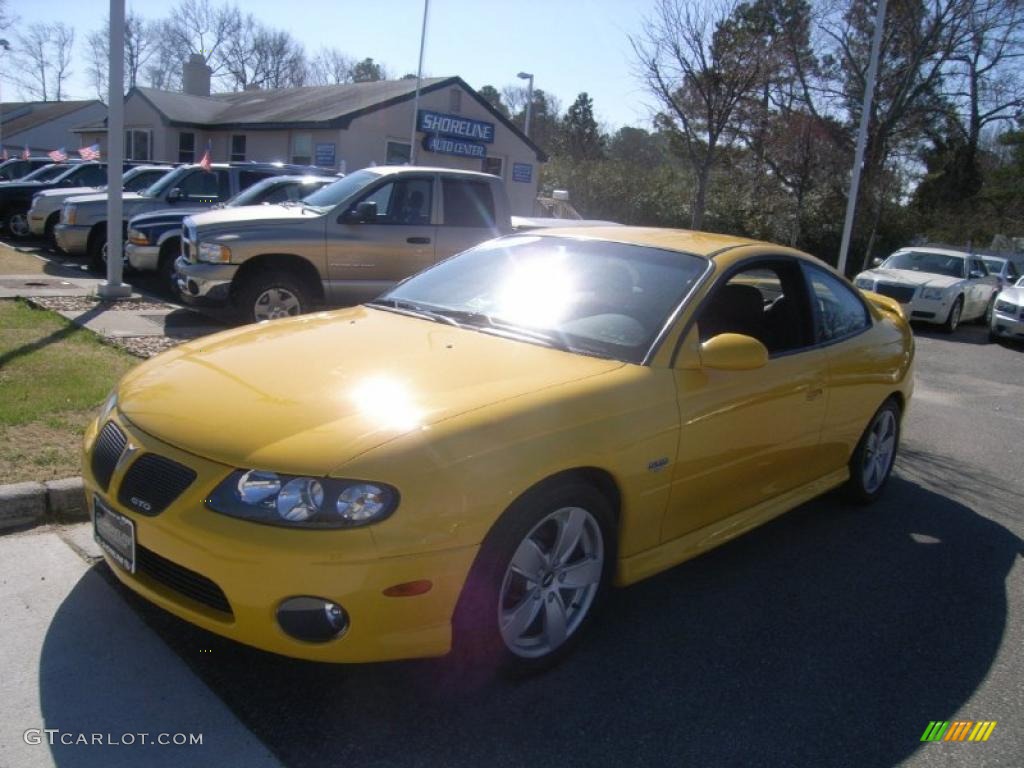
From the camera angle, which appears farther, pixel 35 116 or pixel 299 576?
pixel 35 116

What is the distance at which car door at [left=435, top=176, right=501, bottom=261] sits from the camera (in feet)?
31.2

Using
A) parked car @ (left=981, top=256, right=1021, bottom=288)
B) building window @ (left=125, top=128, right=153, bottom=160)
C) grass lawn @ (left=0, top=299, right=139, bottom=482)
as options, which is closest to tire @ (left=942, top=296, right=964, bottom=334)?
parked car @ (left=981, top=256, right=1021, bottom=288)

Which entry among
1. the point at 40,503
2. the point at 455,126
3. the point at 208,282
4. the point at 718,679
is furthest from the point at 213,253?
the point at 455,126

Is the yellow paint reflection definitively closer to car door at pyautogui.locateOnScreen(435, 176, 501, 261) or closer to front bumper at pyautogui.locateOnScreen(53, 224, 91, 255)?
car door at pyautogui.locateOnScreen(435, 176, 501, 261)

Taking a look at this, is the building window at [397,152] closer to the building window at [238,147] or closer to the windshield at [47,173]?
the building window at [238,147]

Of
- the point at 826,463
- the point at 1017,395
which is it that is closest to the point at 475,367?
the point at 826,463

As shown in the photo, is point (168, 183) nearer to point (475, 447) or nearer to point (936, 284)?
point (475, 447)

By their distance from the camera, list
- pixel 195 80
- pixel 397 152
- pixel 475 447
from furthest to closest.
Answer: pixel 195 80, pixel 397 152, pixel 475 447

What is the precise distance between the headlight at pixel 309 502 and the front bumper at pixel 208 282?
6379mm

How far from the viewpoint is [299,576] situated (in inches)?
101

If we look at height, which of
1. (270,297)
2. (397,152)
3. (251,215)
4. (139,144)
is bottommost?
(270,297)

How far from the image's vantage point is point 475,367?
10.8 ft

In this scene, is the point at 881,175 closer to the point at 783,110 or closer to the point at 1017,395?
the point at 783,110

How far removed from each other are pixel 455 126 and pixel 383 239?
62.1 ft
